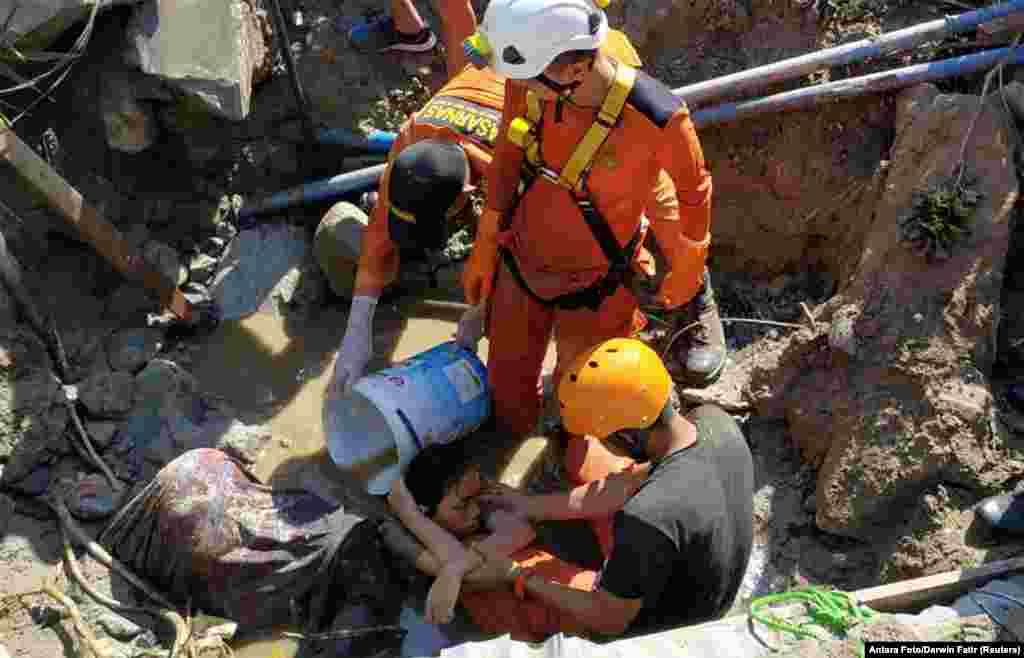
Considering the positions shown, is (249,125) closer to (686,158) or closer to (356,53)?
(356,53)

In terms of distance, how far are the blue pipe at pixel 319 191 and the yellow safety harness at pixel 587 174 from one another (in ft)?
4.51

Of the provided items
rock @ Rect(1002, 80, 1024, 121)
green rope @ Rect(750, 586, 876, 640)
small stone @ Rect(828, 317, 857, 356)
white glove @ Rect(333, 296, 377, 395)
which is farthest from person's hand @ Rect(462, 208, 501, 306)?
rock @ Rect(1002, 80, 1024, 121)

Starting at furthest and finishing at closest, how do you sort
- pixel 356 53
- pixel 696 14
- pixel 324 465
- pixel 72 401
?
pixel 356 53 → pixel 696 14 → pixel 324 465 → pixel 72 401

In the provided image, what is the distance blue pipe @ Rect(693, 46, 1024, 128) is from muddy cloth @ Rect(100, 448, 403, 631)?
116 inches

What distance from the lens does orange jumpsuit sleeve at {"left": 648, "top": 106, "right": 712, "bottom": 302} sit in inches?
149

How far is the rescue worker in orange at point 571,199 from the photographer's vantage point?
142 inches

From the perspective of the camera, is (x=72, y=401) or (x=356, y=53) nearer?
(x=72, y=401)

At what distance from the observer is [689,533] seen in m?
3.17

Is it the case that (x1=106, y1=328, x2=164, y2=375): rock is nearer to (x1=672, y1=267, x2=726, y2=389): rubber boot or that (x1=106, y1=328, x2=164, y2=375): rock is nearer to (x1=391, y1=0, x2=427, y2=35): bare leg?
(x1=391, y1=0, x2=427, y2=35): bare leg

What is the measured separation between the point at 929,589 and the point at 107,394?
3.63m

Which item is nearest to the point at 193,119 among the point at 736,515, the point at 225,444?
the point at 225,444

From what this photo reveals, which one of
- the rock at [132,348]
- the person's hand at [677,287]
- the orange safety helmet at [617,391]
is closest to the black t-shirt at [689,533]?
the orange safety helmet at [617,391]

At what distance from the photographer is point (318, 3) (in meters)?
6.09

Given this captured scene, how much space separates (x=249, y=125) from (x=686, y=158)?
2.88 metres
